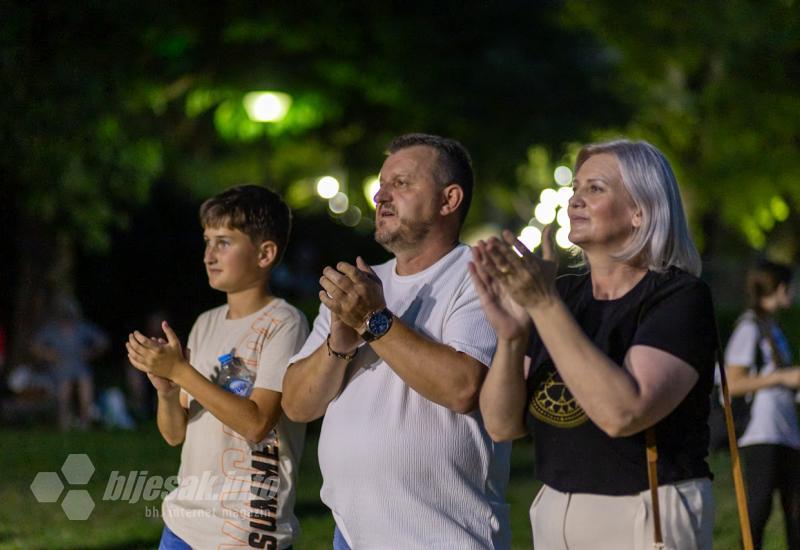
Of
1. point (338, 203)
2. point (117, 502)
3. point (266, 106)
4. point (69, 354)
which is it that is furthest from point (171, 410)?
point (338, 203)

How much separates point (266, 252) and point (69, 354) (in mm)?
13572

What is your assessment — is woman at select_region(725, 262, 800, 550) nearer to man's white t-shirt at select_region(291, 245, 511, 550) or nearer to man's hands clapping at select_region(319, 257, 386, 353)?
man's white t-shirt at select_region(291, 245, 511, 550)

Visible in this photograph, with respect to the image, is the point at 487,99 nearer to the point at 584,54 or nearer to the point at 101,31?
the point at 584,54

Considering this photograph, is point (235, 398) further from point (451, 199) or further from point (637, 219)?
point (637, 219)

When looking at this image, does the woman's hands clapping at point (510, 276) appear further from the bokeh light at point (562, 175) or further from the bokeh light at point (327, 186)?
the bokeh light at point (327, 186)

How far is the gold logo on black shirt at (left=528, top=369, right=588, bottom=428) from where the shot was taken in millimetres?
3389

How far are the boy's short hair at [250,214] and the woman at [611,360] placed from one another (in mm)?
1462

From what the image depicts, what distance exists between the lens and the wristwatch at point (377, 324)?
3.66m

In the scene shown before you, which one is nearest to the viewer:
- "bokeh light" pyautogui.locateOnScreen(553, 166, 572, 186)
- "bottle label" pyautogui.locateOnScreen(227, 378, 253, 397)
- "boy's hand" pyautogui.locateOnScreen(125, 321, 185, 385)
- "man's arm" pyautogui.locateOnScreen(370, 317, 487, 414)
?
"man's arm" pyautogui.locateOnScreen(370, 317, 487, 414)

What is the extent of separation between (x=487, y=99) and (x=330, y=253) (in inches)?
357

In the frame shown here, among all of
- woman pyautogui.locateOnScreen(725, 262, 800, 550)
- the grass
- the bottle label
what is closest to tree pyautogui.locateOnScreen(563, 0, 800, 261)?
the grass

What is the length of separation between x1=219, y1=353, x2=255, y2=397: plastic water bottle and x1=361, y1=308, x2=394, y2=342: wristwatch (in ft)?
3.33

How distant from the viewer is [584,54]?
20641mm

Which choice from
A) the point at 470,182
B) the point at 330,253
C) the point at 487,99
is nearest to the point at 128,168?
the point at 487,99
